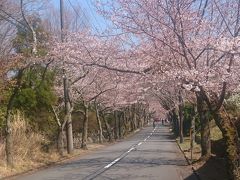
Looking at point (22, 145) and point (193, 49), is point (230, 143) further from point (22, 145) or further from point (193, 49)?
point (22, 145)

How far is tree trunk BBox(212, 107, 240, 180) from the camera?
1320 cm

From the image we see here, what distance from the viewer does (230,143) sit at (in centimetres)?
1384

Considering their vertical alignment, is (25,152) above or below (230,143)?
below

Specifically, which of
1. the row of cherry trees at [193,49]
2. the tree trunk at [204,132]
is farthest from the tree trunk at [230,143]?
the tree trunk at [204,132]

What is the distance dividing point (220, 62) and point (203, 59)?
7.71ft

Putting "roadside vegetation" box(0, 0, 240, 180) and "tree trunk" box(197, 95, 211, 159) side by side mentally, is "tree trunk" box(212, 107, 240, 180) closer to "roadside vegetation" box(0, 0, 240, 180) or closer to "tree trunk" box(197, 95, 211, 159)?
"roadside vegetation" box(0, 0, 240, 180)

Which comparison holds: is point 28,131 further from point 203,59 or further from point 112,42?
point 203,59

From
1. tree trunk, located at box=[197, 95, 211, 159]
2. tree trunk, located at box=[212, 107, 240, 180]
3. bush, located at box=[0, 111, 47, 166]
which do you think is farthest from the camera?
tree trunk, located at box=[197, 95, 211, 159]

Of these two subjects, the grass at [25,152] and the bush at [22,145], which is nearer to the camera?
the grass at [25,152]

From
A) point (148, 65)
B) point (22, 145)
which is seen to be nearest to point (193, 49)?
point (148, 65)

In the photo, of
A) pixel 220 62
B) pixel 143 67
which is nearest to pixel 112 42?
pixel 143 67

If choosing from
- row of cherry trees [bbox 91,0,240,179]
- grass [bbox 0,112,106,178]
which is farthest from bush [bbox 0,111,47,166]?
row of cherry trees [bbox 91,0,240,179]

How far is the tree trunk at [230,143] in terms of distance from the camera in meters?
13.2

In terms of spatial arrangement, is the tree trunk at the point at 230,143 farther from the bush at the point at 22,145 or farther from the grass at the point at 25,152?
the bush at the point at 22,145
